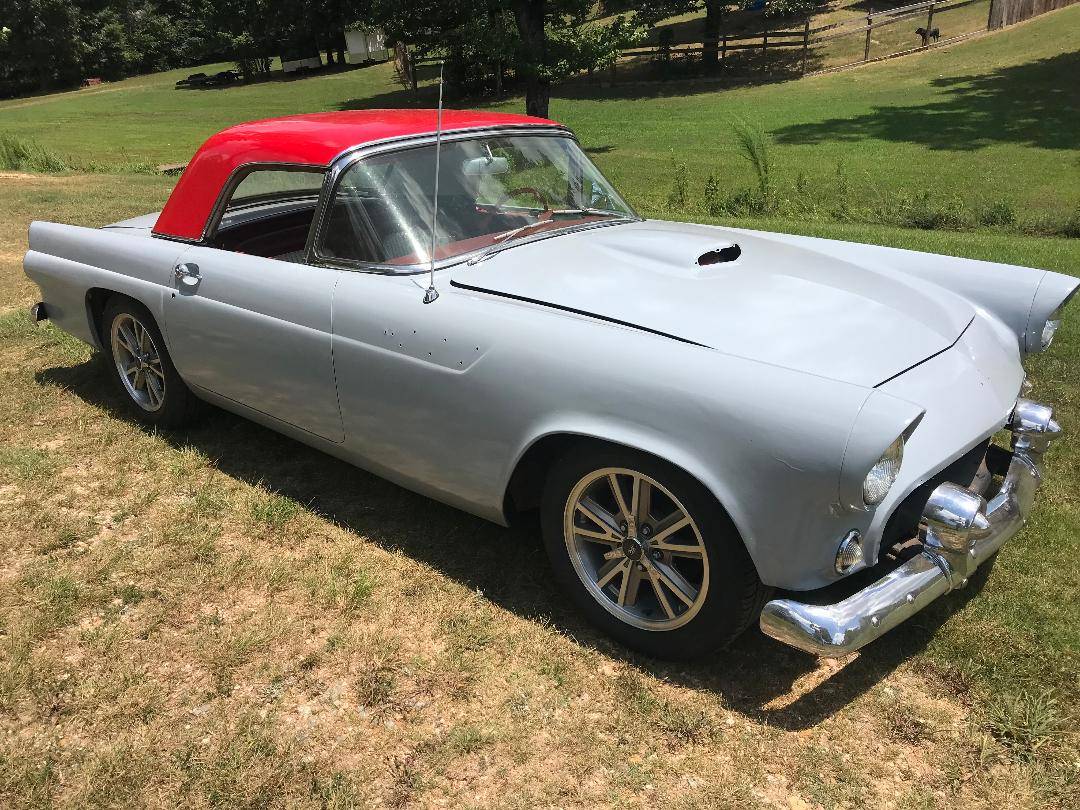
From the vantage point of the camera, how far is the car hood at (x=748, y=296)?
2447 mm

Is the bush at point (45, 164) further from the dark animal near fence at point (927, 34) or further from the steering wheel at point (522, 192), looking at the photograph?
the dark animal near fence at point (927, 34)

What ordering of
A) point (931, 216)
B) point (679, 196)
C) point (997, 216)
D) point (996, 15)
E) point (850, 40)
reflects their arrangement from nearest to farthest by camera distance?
point (931, 216) < point (997, 216) < point (679, 196) < point (996, 15) < point (850, 40)

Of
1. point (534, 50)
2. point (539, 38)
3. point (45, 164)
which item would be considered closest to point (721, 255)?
point (534, 50)

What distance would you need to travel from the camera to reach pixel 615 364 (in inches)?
94.9

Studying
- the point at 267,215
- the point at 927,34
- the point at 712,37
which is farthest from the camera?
the point at 712,37

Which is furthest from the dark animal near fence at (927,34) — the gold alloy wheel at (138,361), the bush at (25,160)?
the gold alloy wheel at (138,361)

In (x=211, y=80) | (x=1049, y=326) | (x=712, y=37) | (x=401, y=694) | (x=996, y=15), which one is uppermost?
(x=996, y=15)

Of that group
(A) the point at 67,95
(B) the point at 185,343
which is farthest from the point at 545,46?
(A) the point at 67,95

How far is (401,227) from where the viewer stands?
3.12 metres

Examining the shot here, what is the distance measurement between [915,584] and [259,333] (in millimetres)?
2553

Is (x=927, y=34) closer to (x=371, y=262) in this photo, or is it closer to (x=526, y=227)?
(x=526, y=227)

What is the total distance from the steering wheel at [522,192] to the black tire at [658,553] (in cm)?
128

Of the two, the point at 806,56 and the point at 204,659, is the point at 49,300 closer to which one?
the point at 204,659

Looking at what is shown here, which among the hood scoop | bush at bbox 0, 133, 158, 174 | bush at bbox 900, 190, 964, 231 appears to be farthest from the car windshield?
bush at bbox 0, 133, 158, 174
